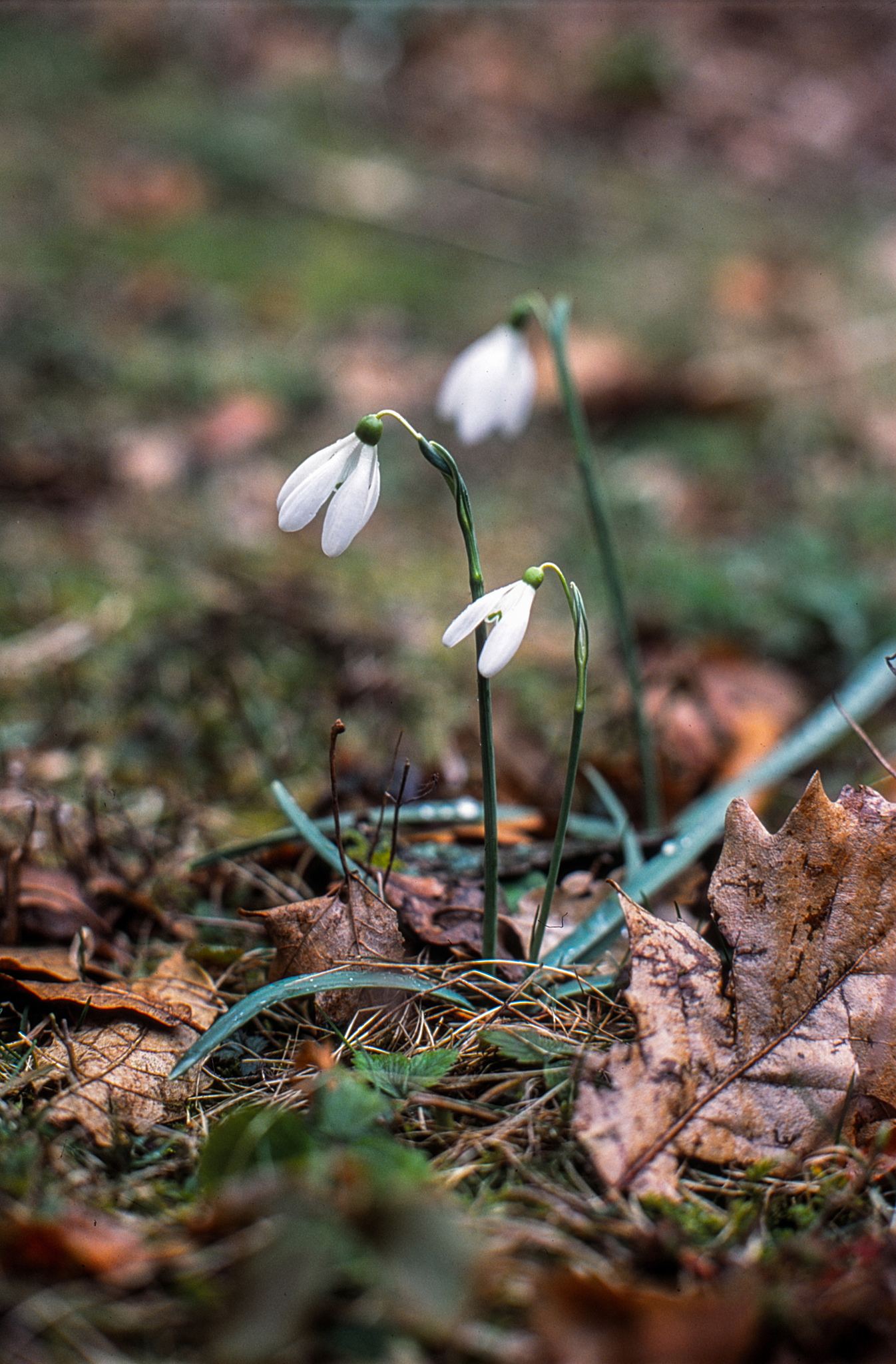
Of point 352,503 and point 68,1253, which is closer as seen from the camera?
point 68,1253

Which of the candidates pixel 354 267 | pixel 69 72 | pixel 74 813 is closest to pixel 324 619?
pixel 74 813

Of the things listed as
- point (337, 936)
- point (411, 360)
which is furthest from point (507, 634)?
point (411, 360)

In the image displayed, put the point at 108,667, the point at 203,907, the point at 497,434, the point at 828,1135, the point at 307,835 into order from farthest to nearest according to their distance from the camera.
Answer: the point at 497,434, the point at 108,667, the point at 203,907, the point at 307,835, the point at 828,1135

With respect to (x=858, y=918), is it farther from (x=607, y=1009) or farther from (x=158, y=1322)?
(x=158, y=1322)

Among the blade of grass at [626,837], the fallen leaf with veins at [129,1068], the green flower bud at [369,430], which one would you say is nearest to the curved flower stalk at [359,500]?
the green flower bud at [369,430]

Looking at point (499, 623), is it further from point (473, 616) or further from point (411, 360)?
point (411, 360)

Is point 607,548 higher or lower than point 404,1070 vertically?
higher

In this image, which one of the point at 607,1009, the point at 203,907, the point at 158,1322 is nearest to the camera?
the point at 158,1322

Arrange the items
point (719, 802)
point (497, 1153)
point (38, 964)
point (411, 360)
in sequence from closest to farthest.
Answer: point (497, 1153) < point (38, 964) < point (719, 802) < point (411, 360)
